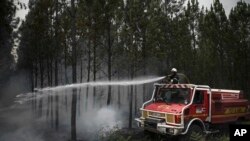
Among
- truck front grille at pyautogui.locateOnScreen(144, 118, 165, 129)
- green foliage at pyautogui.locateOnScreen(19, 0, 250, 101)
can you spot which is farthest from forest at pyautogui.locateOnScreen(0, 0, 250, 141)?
truck front grille at pyautogui.locateOnScreen(144, 118, 165, 129)

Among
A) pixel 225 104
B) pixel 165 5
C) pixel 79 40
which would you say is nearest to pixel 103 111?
pixel 79 40

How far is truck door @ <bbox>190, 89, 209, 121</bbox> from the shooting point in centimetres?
1434

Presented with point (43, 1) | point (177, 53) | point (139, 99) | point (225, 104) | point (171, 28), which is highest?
point (43, 1)

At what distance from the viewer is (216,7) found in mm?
36312

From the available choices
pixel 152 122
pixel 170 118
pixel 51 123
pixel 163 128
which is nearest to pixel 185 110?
pixel 170 118

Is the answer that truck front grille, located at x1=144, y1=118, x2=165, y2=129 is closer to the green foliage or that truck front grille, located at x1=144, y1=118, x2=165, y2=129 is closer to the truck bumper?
the truck bumper

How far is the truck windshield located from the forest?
571 centimetres

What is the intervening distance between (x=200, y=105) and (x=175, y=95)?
1.18 metres

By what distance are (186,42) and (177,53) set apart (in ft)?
5.45

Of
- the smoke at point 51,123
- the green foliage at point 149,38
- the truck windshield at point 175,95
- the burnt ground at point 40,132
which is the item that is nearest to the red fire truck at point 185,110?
→ the truck windshield at point 175,95

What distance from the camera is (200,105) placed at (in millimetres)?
14695

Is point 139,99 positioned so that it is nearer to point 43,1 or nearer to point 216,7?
point 216,7

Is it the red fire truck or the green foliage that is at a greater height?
the green foliage

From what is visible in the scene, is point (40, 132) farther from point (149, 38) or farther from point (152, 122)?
point (152, 122)
